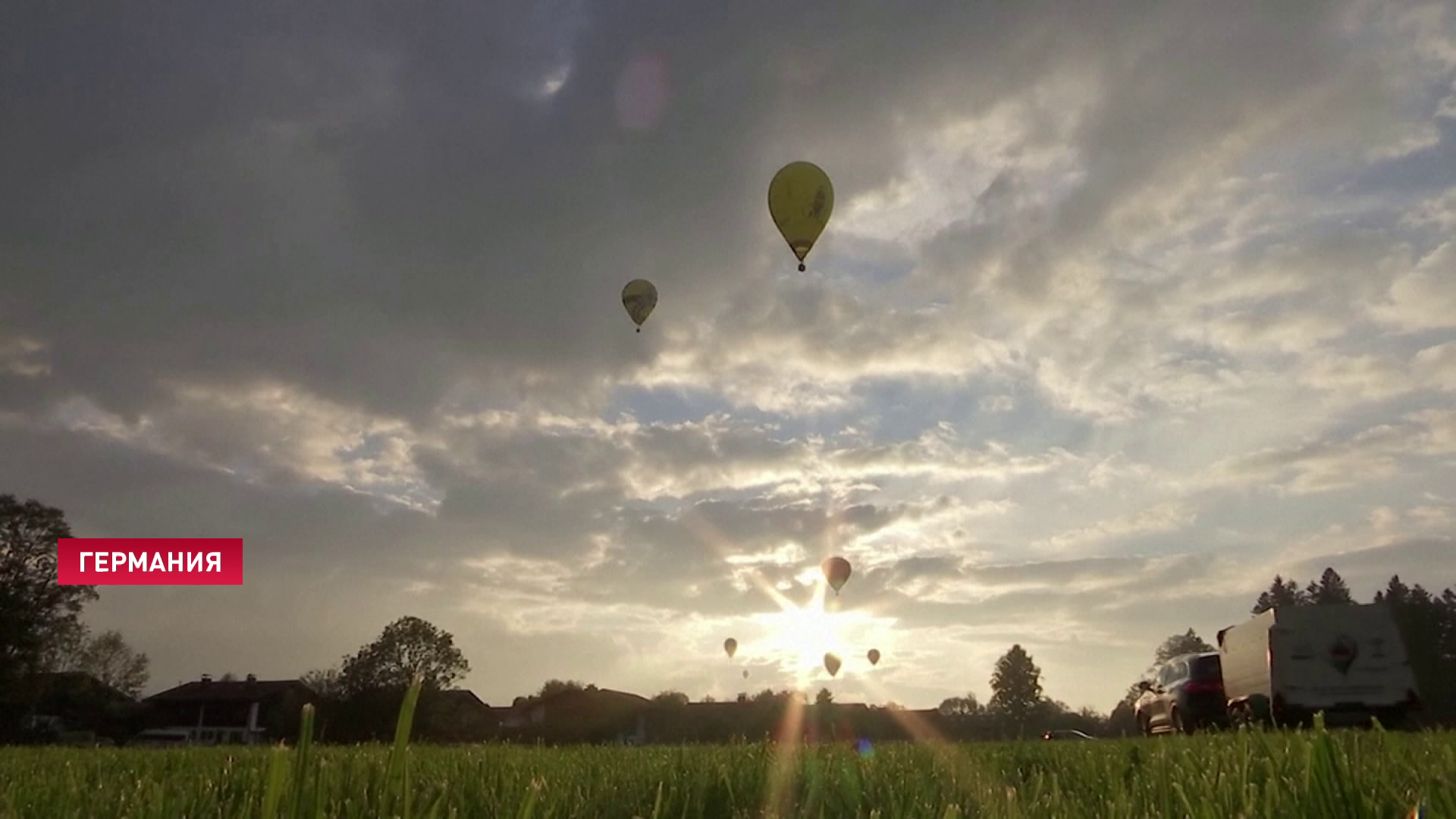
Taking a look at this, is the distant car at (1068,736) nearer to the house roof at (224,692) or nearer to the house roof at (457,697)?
the house roof at (457,697)

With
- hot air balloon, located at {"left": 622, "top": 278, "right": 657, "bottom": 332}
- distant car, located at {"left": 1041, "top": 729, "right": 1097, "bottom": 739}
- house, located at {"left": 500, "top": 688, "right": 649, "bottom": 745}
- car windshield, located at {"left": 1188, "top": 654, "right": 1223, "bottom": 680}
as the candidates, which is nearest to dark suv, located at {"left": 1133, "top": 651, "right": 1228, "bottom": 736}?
car windshield, located at {"left": 1188, "top": 654, "right": 1223, "bottom": 680}

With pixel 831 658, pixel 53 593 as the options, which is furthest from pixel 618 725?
pixel 53 593

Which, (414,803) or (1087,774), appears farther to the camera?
(1087,774)

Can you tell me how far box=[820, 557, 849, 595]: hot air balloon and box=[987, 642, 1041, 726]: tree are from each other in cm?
11261

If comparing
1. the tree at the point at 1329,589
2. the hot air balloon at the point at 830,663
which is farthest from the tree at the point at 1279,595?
the hot air balloon at the point at 830,663

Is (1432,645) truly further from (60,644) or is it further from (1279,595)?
(60,644)

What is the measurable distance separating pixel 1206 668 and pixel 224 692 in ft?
298

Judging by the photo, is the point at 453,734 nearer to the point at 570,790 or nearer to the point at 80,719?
the point at 80,719

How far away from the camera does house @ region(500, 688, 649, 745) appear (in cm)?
6644

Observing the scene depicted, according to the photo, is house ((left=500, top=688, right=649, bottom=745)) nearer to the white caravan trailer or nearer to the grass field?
the white caravan trailer

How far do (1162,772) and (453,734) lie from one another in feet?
211

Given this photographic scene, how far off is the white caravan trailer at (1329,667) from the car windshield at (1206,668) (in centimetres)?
128

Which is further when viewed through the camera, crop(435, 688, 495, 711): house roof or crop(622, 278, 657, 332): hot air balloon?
crop(435, 688, 495, 711): house roof

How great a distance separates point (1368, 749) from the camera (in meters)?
5.46
